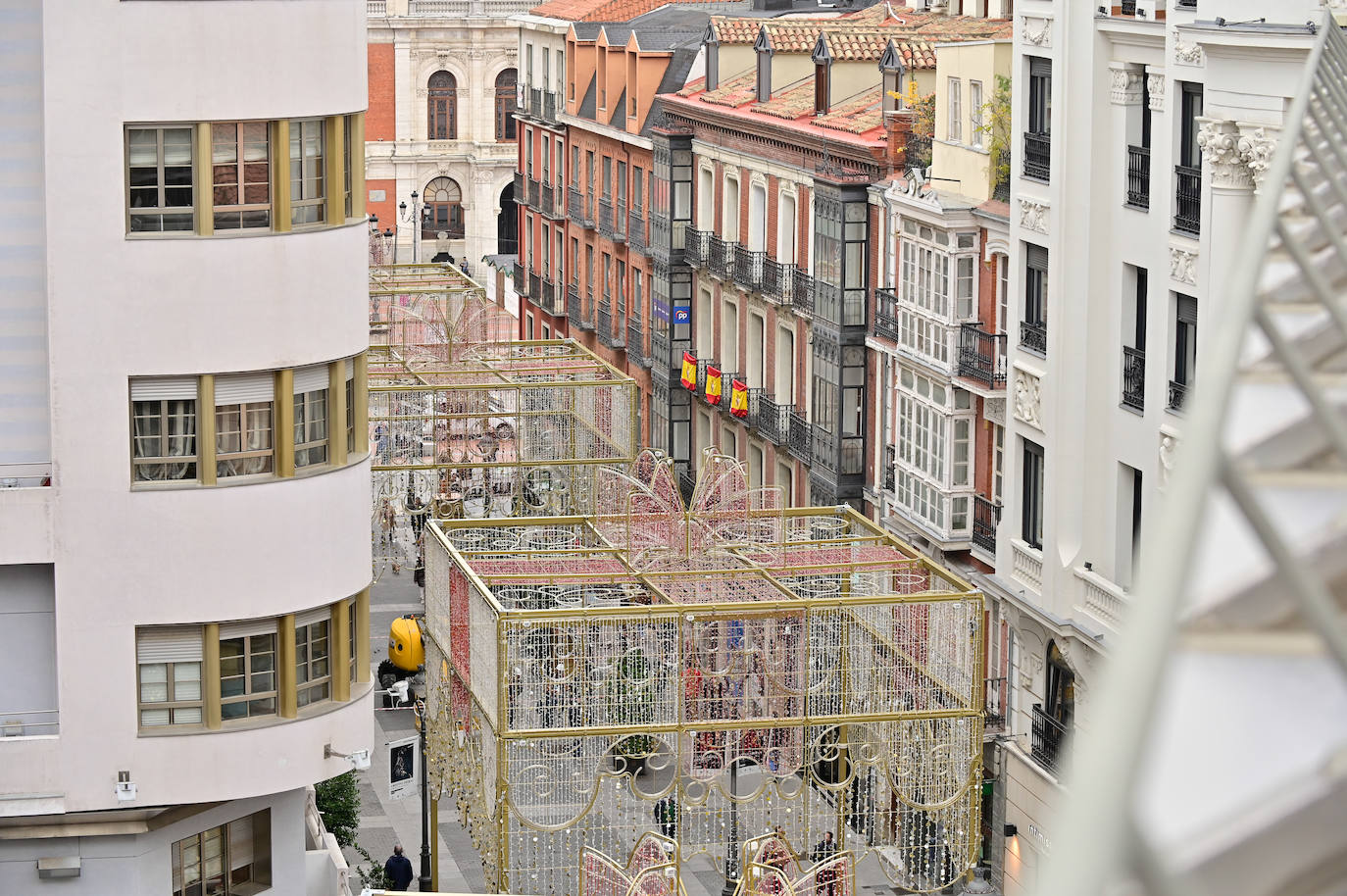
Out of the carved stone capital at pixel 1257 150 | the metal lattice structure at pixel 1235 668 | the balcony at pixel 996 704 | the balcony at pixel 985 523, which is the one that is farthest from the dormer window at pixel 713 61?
the metal lattice structure at pixel 1235 668

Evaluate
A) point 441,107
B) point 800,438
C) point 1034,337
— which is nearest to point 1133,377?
point 1034,337

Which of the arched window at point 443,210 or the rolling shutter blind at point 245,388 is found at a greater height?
the rolling shutter blind at point 245,388

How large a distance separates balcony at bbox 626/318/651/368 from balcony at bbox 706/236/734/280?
697 centimetres

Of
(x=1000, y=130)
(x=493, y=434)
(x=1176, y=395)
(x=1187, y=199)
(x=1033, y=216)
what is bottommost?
(x=493, y=434)

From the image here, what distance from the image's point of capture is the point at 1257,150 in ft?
108

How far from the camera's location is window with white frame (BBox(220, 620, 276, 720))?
23.0 m

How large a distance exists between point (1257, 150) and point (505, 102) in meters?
105

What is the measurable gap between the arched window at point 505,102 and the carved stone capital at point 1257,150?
10344 cm

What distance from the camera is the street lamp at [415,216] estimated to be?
122 m

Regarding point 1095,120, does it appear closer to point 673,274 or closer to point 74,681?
point 74,681

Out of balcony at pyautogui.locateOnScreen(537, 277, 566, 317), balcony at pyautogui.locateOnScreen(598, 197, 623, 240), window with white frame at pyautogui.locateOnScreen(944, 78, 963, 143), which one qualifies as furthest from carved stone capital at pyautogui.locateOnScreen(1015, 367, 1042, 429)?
balcony at pyautogui.locateOnScreen(537, 277, 566, 317)

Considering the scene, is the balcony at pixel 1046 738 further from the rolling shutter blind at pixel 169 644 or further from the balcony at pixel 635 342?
the balcony at pixel 635 342

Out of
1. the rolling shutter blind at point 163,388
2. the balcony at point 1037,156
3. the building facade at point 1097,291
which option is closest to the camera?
the rolling shutter blind at point 163,388

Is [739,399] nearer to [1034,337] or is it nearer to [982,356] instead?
[982,356]
